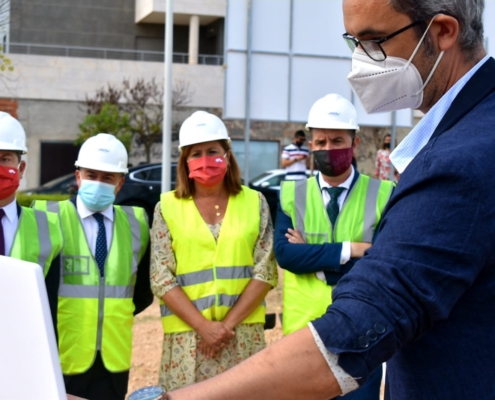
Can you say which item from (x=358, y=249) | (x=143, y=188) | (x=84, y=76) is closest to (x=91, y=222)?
(x=358, y=249)

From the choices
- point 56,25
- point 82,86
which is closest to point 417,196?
point 82,86

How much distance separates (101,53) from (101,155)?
29.2m

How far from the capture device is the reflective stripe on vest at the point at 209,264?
14.2 ft

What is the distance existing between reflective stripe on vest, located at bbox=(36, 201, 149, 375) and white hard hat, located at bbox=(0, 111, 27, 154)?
46cm

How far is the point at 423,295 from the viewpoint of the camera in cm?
149

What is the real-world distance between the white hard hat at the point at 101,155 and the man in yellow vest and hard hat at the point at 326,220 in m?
1.05

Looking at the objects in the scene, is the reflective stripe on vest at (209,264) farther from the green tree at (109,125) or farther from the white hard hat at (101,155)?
the green tree at (109,125)

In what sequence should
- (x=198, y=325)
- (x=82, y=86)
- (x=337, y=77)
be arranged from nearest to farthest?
(x=198, y=325)
(x=337, y=77)
(x=82, y=86)

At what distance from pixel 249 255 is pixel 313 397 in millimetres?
2931

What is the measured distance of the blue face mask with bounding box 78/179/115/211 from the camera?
4355 millimetres

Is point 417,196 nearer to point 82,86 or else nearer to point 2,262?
point 2,262

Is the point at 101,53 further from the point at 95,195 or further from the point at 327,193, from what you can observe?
the point at 327,193

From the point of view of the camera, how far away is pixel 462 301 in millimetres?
1590

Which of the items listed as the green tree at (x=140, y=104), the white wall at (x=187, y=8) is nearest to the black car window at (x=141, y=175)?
the green tree at (x=140, y=104)
